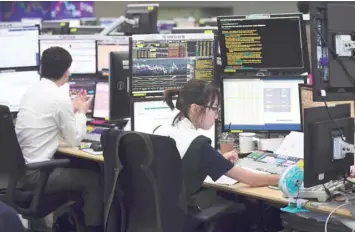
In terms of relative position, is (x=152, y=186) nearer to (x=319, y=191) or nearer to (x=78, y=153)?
(x=319, y=191)

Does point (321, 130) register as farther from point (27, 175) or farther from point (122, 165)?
point (27, 175)

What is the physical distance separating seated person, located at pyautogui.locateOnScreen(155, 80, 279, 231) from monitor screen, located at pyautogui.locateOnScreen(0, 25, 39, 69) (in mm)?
1682

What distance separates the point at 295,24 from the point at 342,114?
889 millimetres

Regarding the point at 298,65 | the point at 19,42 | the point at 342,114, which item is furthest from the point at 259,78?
the point at 19,42

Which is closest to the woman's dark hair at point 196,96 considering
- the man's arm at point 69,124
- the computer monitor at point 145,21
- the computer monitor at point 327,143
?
the computer monitor at point 327,143

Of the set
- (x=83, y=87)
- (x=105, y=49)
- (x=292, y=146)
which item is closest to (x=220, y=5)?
(x=105, y=49)

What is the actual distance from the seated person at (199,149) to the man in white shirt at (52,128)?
86 centimetres

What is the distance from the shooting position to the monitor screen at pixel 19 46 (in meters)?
4.09

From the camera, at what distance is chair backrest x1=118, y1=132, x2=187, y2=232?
7.98ft

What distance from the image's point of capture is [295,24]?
3.23 meters

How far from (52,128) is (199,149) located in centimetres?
124

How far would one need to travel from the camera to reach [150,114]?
3340 millimetres

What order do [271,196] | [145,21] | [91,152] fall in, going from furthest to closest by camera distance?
1. [145,21]
2. [91,152]
3. [271,196]

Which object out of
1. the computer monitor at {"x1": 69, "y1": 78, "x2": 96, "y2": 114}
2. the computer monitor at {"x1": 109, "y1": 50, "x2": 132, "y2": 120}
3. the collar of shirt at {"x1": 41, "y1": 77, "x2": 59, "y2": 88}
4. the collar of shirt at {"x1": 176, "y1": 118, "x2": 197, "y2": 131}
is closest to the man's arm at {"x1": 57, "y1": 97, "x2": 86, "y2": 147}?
the collar of shirt at {"x1": 41, "y1": 77, "x2": 59, "y2": 88}
